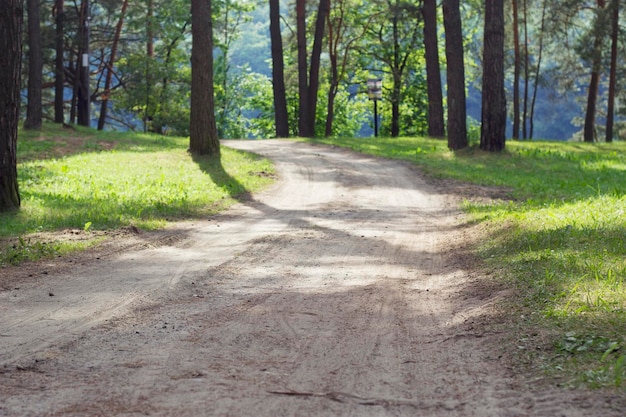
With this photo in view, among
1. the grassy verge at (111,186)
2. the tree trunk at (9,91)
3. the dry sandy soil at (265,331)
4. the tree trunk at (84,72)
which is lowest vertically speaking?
the dry sandy soil at (265,331)

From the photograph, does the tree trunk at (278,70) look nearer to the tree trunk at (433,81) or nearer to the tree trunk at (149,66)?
the tree trunk at (433,81)

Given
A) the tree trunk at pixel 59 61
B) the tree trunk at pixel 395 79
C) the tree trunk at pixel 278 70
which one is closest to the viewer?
the tree trunk at pixel 59 61

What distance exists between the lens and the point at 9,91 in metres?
11.9

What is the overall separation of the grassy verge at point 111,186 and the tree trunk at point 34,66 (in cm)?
232

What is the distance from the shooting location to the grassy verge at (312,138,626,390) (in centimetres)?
490

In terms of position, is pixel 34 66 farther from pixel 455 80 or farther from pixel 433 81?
pixel 433 81

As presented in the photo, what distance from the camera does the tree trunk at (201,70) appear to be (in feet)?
67.6

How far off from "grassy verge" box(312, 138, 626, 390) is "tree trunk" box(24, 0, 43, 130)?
59.5ft

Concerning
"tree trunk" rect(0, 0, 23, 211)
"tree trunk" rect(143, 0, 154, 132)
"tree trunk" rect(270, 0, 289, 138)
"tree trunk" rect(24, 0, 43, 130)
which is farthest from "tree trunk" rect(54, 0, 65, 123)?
"tree trunk" rect(0, 0, 23, 211)

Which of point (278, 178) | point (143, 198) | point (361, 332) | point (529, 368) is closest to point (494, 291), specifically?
point (361, 332)

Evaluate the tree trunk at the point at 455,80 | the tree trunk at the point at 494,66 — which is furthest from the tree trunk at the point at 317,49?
the tree trunk at the point at 494,66

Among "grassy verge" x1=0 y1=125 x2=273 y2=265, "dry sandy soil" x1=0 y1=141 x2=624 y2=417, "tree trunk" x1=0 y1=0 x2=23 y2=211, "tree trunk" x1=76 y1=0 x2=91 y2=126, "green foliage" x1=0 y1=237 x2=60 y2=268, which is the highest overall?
"tree trunk" x1=76 y1=0 x2=91 y2=126

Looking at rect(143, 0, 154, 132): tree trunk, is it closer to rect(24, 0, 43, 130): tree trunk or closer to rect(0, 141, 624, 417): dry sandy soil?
rect(24, 0, 43, 130): tree trunk

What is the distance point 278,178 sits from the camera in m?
19.4
